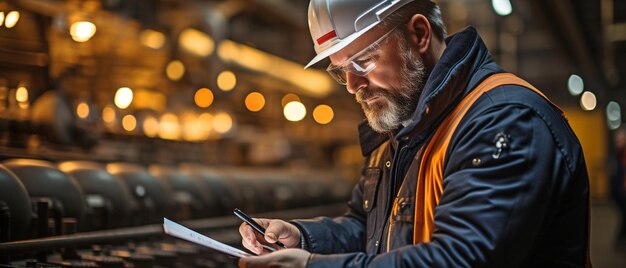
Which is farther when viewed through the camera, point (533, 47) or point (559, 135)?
point (533, 47)

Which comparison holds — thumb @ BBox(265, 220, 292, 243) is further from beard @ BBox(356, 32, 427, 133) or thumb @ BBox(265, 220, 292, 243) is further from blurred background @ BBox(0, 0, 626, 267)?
blurred background @ BBox(0, 0, 626, 267)

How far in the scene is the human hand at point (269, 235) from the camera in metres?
2.03

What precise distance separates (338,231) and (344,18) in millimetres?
→ 733

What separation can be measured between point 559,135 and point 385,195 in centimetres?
54

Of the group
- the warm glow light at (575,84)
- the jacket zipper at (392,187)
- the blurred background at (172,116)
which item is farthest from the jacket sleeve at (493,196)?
the warm glow light at (575,84)

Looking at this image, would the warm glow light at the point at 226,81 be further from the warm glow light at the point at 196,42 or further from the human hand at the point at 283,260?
the human hand at the point at 283,260

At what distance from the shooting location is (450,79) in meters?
1.74

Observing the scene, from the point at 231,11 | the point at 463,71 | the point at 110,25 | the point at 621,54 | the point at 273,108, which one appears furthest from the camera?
the point at 273,108

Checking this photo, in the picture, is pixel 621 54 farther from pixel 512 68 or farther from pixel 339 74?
pixel 339 74

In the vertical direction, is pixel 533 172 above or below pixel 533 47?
below

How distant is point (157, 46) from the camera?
8.23 meters

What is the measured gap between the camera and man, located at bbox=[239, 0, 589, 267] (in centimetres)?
154

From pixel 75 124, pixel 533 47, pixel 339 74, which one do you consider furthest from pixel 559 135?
pixel 533 47

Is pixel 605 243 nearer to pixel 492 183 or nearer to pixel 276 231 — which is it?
pixel 276 231
